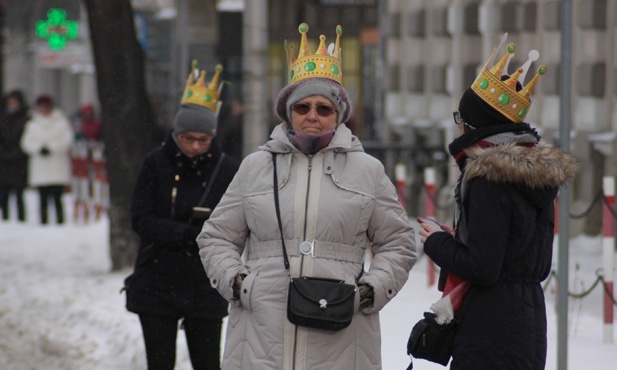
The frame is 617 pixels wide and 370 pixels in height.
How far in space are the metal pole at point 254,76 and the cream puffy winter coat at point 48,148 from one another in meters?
3.08

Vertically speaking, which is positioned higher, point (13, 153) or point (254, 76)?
point (254, 76)

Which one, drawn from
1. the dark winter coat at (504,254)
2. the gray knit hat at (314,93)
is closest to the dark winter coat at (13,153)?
the gray knit hat at (314,93)

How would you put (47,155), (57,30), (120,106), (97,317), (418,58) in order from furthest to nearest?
(57,30)
(418,58)
(47,155)
(120,106)
(97,317)

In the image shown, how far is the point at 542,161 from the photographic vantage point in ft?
15.6

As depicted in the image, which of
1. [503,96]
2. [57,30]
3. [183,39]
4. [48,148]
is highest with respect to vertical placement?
[57,30]

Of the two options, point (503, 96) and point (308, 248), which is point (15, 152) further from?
point (503, 96)

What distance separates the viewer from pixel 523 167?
470 cm

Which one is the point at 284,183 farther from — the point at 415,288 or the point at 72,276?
the point at 72,276

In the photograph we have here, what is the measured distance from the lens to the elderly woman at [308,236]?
5004mm

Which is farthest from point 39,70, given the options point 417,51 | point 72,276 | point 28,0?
point 72,276

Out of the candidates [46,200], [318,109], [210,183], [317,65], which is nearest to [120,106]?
[210,183]

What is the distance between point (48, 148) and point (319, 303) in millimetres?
15220

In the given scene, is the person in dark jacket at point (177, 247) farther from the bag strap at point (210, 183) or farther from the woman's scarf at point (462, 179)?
the woman's scarf at point (462, 179)

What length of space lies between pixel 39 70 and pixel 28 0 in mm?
19857
